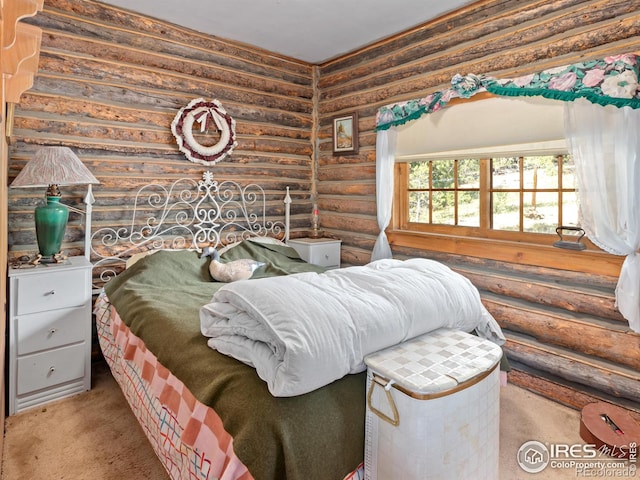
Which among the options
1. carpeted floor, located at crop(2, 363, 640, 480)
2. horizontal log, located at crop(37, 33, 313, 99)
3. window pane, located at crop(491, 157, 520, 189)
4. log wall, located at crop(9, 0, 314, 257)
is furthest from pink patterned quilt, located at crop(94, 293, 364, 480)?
window pane, located at crop(491, 157, 520, 189)

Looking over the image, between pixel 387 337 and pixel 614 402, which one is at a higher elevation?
pixel 387 337

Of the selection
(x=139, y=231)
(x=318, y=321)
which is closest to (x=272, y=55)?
(x=139, y=231)

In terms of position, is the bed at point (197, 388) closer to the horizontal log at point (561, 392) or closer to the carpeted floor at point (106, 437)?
the carpeted floor at point (106, 437)

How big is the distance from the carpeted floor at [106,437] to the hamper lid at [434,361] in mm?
810

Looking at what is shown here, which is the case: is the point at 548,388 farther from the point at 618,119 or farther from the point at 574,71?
the point at 574,71

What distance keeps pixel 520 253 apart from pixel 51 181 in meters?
3.12

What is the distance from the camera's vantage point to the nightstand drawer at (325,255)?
3.78 m

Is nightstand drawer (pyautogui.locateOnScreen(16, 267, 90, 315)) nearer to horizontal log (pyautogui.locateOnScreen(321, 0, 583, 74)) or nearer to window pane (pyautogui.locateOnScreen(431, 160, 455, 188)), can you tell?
window pane (pyautogui.locateOnScreen(431, 160, 455, 188))

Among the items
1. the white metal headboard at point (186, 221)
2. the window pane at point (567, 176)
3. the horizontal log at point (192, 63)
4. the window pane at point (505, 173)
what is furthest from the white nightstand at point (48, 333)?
the window pane at point (567, 176)

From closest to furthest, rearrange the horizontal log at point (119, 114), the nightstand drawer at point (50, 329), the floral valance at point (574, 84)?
the floral valance at point (574, 84) < the nightstand drawer at point (50, 329) < the horizontal log at point (119, 114)

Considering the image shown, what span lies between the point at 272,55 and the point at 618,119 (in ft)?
9.84

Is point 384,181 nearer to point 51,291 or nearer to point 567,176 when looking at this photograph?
point 567,176

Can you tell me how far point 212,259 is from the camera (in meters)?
3.06

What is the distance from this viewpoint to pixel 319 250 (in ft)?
12.5
